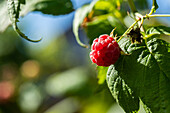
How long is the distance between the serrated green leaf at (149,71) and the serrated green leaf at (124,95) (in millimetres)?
17

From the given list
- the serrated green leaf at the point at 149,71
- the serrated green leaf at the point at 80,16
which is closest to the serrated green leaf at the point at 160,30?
the serrated green leaf at the point at 149,71

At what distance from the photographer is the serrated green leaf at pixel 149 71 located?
0.88 meters

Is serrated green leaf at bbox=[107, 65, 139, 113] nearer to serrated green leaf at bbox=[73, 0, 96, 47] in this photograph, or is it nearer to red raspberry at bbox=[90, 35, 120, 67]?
red raspberry at bbox=[90, 35, 120, 67]

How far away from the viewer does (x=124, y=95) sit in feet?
3.04

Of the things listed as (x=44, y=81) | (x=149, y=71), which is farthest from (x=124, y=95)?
(x=44, y=81)

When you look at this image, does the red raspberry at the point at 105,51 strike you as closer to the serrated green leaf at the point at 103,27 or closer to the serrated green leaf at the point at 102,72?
the serrated green leaf at the point at 102,72

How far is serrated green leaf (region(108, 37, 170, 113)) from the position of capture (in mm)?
881

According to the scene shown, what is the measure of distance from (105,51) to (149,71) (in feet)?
0.61

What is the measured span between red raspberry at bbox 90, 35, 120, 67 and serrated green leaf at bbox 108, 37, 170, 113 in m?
0.05

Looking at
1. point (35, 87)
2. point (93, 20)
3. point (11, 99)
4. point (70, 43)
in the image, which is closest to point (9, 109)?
point (11, 99)

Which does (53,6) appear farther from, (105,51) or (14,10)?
(105,51)

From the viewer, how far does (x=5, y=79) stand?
371cm

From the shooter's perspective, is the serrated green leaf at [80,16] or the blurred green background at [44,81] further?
the blurred green background at [44,81]

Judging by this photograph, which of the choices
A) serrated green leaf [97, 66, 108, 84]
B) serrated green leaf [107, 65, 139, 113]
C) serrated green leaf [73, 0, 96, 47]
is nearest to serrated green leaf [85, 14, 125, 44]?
serrated green leaf [73, 0, 96, 47]
